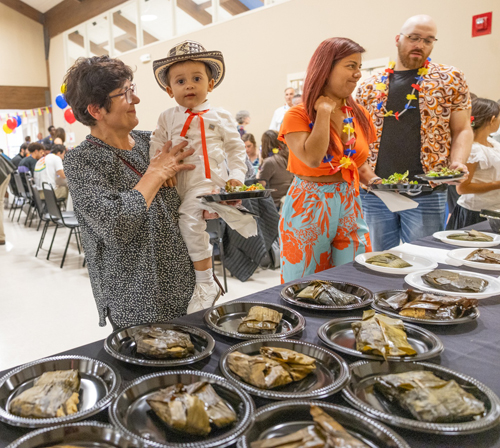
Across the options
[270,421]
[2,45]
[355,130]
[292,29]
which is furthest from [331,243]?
[2,45]

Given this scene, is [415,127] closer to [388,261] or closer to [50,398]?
[388,261]

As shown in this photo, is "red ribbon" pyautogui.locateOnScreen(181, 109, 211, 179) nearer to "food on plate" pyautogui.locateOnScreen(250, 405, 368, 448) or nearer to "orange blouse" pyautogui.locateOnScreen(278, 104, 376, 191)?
"orange blouse" pyautogui.locateOnScreen(278, 104, 376, 191)

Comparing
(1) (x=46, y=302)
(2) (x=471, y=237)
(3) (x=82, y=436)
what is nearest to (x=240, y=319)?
(3) (x=82, y=436)

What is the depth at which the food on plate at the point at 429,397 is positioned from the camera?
709 millimetres

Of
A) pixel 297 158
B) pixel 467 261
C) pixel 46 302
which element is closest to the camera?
pixel 467 261

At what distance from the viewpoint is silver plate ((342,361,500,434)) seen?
0.67m

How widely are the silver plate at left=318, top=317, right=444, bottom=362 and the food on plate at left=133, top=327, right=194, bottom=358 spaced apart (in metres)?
0.29

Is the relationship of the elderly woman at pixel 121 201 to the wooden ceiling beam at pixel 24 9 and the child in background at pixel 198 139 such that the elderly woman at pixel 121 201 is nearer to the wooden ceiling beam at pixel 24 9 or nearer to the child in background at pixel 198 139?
the child in background at pixel 198 139

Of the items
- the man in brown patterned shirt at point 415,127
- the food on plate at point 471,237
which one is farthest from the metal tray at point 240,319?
the man in brown patterned shirt at point 415,127

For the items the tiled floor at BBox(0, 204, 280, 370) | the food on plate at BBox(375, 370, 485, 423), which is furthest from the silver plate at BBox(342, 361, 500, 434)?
the tiled floor at BBox(0, 204, 280, 370)

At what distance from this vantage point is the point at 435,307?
1.14 m

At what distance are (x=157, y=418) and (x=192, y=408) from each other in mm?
79

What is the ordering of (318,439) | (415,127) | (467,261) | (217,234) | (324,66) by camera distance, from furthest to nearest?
1. (217,234)
2. (415,127)
3. (324,66)
4. (467,261)
5. (318,439)

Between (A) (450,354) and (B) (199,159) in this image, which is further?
(B) (199,159)
